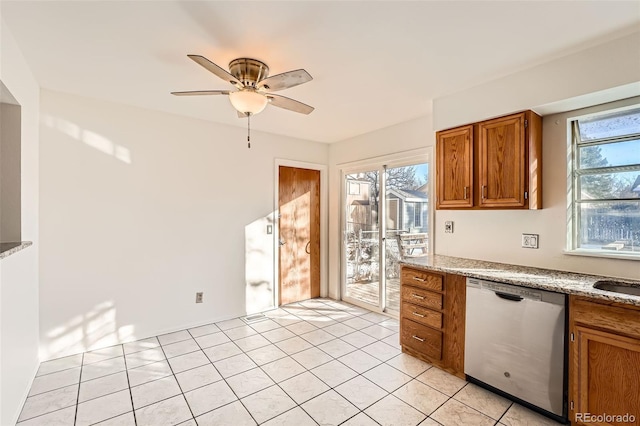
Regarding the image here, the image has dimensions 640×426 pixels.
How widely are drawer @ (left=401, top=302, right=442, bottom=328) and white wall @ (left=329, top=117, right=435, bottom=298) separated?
5.78 ft

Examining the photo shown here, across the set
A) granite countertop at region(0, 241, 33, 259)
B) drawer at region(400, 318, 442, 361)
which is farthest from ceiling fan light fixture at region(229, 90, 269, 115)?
drawer at region(400, 318, 442, 361)

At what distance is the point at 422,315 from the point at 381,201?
1.68 meters

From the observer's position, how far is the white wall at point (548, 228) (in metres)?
2.20

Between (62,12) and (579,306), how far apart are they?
3453mm

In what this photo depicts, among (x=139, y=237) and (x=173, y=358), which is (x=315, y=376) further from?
(x=139, y=237)

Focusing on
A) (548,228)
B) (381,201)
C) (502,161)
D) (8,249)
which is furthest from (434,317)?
(8,249)

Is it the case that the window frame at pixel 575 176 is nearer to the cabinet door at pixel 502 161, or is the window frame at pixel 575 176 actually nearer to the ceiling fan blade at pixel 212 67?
the cabinet door at pixel 502 161

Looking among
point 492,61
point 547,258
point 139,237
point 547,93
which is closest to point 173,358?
point 139,237

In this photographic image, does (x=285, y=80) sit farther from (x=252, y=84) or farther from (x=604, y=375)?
(x=604, y=375)

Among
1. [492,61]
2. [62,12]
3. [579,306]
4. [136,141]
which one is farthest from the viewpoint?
[136,141]

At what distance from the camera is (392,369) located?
2578 millimetres

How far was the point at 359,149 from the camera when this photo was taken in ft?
13.9

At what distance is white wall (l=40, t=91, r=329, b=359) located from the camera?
8.99ft

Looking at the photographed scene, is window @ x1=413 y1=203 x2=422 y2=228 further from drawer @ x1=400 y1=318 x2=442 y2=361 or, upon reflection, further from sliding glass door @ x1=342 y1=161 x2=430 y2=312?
drawer @ x1=400 y1=318 x2=442 y2=361
